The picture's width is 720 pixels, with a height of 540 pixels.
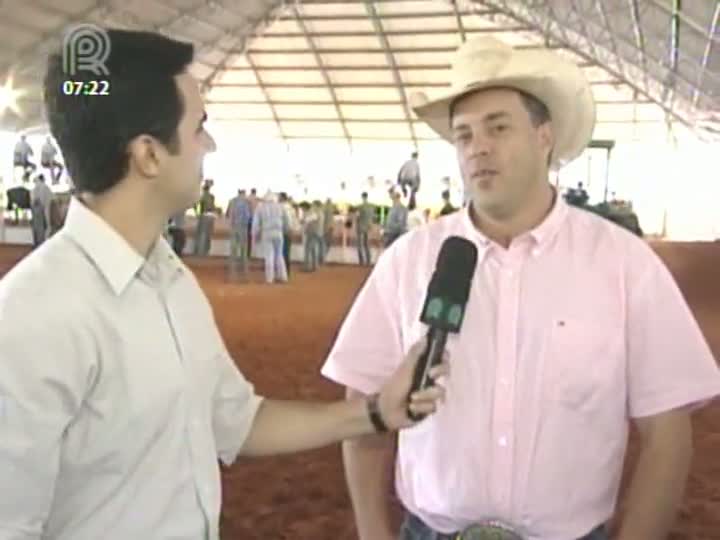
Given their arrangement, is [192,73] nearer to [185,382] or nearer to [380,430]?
[185,382]

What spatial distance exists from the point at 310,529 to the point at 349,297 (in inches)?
395

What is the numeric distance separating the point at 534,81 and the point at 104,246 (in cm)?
91

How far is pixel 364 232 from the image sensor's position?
2302 cm

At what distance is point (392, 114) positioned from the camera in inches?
1384

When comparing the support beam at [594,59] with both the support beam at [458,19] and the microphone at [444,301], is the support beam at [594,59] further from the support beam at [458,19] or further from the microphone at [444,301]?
the microphone at [444,301]

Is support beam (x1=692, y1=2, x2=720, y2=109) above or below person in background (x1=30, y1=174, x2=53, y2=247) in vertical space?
above

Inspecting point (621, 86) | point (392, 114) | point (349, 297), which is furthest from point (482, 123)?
point (392, 114)

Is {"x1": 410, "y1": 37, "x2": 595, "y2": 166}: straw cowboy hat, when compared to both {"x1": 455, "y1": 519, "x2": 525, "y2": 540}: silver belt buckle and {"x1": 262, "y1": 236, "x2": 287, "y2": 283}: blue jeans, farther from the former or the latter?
{"x1": 262, "y1": 236, "x2": 287, "y2": 283}: blue jeans

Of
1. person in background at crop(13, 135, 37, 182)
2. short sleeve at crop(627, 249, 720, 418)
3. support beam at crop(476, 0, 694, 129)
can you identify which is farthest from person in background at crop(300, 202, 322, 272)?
short sleeve at crop(627, 249, 720, 418)

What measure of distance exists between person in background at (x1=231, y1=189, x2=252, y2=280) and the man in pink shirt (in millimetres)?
15398

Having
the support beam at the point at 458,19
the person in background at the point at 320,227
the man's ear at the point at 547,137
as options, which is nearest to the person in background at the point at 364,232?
the person in background at the point at 320,227

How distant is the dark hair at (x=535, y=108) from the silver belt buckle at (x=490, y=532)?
74cm

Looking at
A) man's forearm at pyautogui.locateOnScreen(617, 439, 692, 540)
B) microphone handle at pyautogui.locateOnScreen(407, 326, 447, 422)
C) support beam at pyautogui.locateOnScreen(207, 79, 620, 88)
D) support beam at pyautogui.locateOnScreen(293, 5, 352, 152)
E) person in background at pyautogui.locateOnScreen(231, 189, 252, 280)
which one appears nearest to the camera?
microphone handle at pyautogui.locateOnScreen(407, 326, 447, 422)

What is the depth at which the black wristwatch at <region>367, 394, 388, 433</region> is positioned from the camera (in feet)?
5.88
